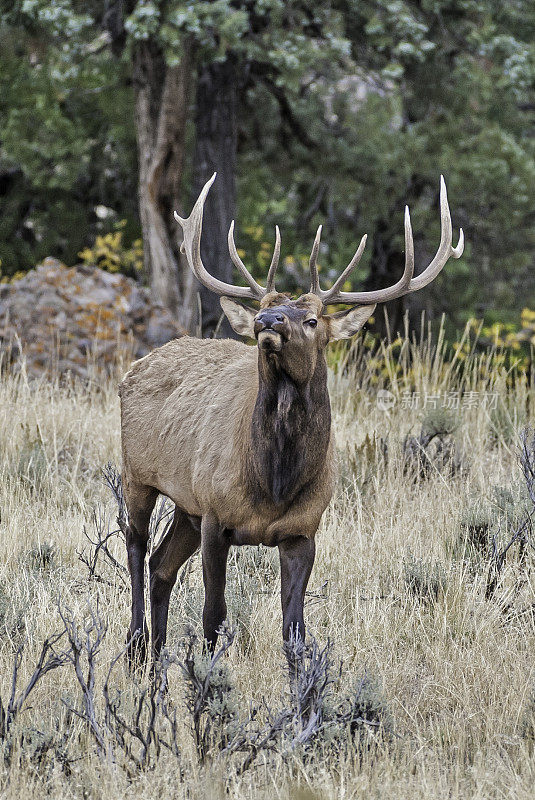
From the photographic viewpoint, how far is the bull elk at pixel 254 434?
4285 millimetres

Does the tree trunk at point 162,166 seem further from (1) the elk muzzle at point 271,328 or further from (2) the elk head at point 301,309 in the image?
(1) the elk muzzle at point 271,328

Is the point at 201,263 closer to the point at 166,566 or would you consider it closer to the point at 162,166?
the point at 166,566

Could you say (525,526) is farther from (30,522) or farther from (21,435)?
(21,435)

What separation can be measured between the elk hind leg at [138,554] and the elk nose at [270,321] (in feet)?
Answer: 4.96

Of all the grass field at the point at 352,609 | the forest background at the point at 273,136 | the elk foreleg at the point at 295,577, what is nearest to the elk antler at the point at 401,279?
the elk foreleg at the point at 295,577

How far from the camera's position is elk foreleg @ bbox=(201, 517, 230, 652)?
14.7 ft

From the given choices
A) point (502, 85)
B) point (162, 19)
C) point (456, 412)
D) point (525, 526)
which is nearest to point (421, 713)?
point (525, 526)

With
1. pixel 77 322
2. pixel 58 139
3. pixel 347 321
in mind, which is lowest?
pixel 77 322

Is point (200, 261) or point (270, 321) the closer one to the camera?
point (270, 321)

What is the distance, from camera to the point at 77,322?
10.6 m

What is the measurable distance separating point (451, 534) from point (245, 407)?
88.9 inches

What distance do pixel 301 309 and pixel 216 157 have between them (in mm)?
10156

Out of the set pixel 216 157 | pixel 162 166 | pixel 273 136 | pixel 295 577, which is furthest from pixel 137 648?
pixel 273 136

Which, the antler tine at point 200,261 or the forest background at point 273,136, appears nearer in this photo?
the antler tine at point 200,261
